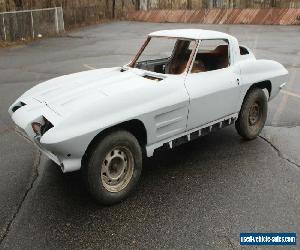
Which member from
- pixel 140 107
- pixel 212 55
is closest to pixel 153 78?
pixel 140 107

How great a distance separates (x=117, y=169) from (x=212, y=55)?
2.52 m

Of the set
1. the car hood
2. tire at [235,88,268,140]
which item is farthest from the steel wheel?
tire at [235,88,268,140]

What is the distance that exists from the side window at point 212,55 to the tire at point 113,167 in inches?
66.0

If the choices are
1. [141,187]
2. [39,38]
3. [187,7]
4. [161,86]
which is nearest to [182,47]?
[161,86]

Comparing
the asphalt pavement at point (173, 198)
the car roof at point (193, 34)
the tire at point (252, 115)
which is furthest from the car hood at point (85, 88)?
the tire at point (252, 115)

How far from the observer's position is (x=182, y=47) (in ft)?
18.1

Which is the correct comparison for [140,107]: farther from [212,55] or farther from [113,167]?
[212,55]

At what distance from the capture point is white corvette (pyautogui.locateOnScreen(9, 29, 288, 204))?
3.81 meters

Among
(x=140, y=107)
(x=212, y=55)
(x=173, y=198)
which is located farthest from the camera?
(x=212, y=55)

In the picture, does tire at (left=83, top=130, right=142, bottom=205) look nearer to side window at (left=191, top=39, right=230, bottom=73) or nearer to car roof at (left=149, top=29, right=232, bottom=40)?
side window at (left=191, top=39, right=230, bottom=73)

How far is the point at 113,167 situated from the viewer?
416 centimetres

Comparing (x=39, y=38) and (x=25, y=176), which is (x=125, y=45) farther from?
(x=25, y=176)

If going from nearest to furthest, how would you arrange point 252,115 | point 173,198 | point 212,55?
point 173,198
point 212,55
point 252,115

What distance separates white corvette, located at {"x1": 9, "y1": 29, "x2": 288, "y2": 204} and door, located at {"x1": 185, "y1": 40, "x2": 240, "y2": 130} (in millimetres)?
14
